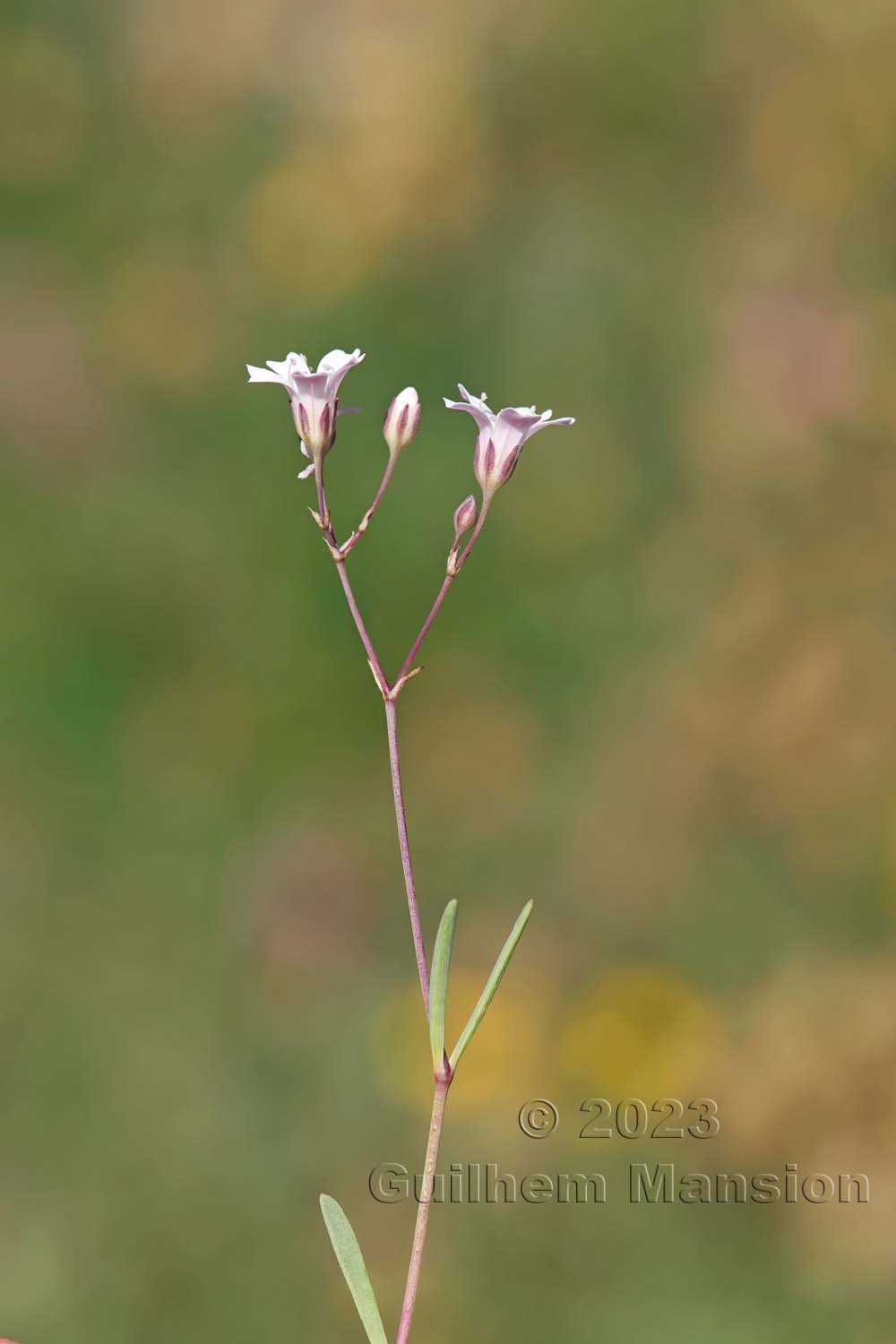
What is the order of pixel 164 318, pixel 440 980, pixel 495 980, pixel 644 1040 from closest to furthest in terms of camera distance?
1. pixel 495 980
2. pixel 440 980
3. pixel 644 1040
4. pixel 164 318

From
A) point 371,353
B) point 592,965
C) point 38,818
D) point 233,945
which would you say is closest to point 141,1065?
point 233,945

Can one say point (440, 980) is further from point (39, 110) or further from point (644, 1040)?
point (39, 110)

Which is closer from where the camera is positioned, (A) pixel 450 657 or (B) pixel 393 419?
(B) pixel 393 419

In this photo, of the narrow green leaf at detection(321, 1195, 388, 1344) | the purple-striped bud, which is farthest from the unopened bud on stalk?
the narrow green leaf at detection(321, 1195, 388, 1344)

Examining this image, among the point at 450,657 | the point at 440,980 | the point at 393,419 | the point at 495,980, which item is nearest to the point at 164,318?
the point at 450,657

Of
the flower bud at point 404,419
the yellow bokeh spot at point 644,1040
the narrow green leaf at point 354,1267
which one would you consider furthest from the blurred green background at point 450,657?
the flower bud at point 404,419
